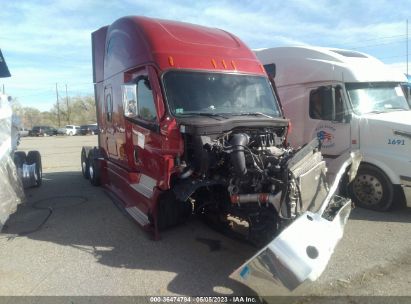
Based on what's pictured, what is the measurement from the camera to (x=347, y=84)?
7.83m

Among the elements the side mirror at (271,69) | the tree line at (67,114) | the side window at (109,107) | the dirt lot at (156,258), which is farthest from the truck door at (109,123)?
the tree line at (67,114)

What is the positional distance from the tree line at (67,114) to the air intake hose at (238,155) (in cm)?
8148

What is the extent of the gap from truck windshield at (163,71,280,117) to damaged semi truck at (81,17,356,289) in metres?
0.02

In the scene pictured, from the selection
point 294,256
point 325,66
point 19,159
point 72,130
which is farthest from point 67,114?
point 294,256

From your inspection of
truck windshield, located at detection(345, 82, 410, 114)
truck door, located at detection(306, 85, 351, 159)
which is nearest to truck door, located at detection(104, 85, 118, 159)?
truck door, located at detection(306, 85, 351, 159)

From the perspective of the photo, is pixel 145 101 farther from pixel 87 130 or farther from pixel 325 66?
pixel 87 130

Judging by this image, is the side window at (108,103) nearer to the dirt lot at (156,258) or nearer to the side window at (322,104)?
the dirt lot at (156,258)

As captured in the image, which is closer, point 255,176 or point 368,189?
point 255,176

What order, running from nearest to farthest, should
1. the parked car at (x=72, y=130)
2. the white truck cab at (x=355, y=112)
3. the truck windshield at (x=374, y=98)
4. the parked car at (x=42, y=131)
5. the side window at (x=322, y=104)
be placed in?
1. the white truck cab at (x=355, y=112)
2. the truck windshield at (x=374, y=98)
3. the side window at (x=322, y=104)
4. the parked car at (x=42, y=131)
5. the parked car at (x=72, y=130)

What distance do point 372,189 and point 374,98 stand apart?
1.86 metres

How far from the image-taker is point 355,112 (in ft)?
25.2

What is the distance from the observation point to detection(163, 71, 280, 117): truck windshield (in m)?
5.76

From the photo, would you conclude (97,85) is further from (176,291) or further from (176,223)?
(176,291)

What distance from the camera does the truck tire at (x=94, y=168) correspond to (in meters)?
9.89
